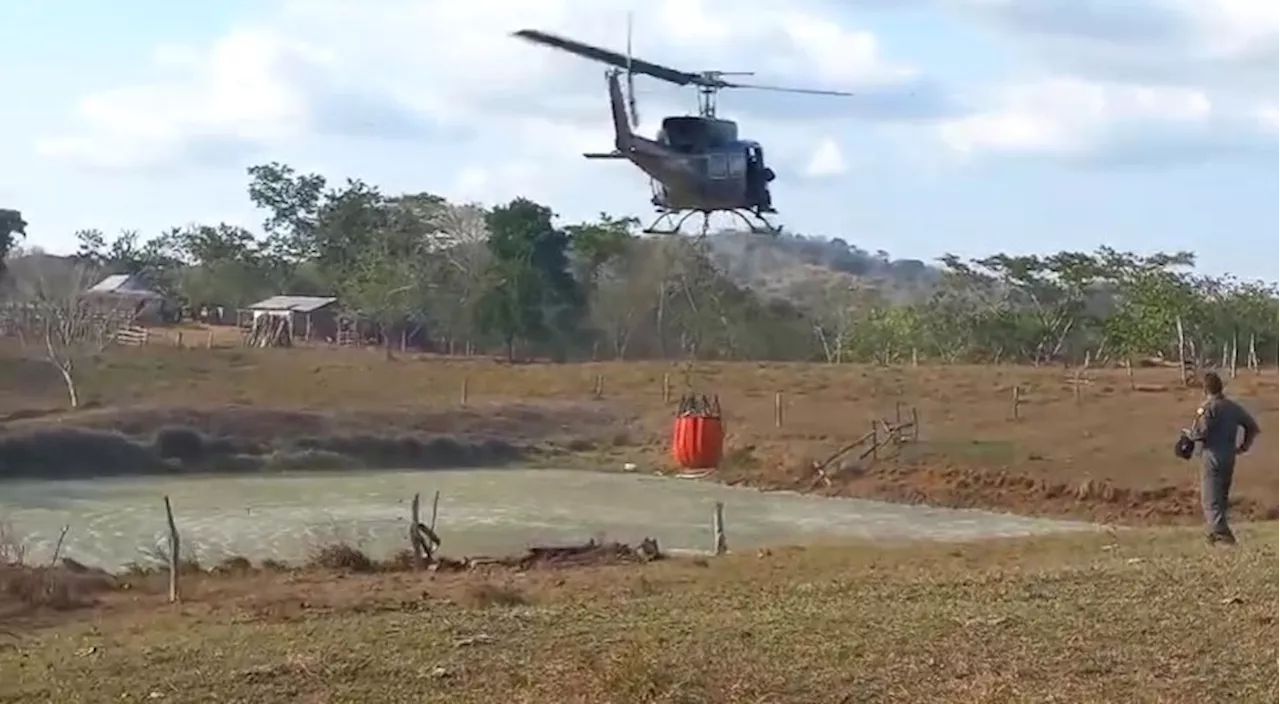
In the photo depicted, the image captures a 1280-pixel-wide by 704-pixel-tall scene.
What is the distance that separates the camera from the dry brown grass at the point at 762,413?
38125mm

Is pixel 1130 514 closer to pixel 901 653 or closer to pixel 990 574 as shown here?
pixel 990 574

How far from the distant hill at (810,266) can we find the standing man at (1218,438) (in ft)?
300

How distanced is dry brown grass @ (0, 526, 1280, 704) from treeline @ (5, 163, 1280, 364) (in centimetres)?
4968

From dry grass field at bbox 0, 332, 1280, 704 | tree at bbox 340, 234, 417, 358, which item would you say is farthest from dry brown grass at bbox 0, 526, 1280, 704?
tree at bbox 340, 234, 417, 358

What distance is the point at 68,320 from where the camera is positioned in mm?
59438

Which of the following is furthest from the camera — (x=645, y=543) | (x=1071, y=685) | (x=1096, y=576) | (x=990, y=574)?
(x=645, y=543)

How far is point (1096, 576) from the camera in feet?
43.8

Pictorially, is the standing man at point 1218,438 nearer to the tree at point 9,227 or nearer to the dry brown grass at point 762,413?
the dry brown grass at point 762,413

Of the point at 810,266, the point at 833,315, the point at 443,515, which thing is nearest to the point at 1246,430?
the point at 443,515

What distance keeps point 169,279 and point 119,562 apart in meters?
69.2

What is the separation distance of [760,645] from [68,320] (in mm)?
52845

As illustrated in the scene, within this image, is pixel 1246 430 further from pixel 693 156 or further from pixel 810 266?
pixel 810 266

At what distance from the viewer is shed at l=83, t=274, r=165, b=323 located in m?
81.3

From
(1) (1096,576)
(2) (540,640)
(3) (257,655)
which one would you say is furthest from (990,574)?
(3) (257,655)
